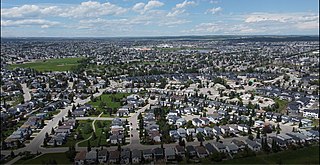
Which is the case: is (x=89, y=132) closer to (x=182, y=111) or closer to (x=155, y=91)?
(x=182, y=111)

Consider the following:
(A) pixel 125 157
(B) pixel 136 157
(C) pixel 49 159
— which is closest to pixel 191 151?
(B) pixel 136 157

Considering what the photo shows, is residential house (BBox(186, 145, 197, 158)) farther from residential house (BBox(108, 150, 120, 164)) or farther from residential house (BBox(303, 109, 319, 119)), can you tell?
residential house (BBox(303, 109, 319, 119))

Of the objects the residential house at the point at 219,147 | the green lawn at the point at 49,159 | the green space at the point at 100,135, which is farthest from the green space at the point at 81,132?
the residential house at the point at 219,147

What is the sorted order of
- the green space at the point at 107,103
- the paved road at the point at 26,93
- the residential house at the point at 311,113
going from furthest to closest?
1. the paved road at the point at 26,93
2. the green space at the point at 107,103
3. the residential house at the point at 311,113

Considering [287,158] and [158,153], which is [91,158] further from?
[287,158]

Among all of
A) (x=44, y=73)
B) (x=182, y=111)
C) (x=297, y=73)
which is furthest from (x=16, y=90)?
(x=297, y=73)

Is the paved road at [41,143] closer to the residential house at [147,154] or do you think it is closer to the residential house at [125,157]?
the residential house at [125,157]
